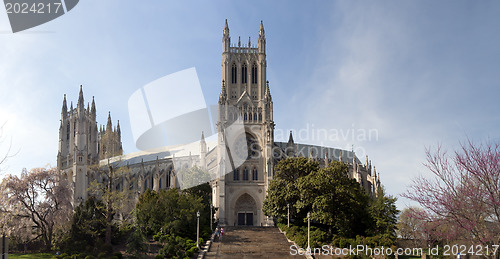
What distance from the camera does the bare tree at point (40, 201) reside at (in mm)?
44688

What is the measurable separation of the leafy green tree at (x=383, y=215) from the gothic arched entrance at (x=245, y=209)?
21.0 meters

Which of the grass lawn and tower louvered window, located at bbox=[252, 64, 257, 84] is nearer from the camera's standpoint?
the grass lawn

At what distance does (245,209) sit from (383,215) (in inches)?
938

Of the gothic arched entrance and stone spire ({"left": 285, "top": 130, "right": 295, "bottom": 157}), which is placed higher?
stone spire ({"left": 285, "top": 130, "right": 295, "bottom": 157})

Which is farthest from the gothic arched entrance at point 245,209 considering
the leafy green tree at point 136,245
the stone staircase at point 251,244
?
the leafy green tree at point 136,245

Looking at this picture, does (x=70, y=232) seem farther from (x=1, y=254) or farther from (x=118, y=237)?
(x=1, y=254)

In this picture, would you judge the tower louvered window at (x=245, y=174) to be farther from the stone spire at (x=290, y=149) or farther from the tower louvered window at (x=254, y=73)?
the tower louvered window at (x=254, y=73)

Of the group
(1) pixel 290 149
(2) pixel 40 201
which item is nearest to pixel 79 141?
(1) pixel 290 149

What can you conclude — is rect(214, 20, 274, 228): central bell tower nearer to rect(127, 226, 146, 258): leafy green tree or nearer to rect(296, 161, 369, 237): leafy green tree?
rect(296, 161, 369, 237): leafy green tree

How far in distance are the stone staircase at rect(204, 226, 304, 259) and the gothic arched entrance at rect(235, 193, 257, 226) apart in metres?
12.9

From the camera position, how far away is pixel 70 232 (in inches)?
1679

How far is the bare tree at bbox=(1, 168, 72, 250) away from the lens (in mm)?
44688

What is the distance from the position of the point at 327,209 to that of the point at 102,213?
23.7 metres

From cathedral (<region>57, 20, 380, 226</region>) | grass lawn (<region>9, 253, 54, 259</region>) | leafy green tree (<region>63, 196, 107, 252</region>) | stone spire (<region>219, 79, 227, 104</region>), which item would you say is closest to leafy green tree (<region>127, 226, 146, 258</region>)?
leafy green tree (<region>63, 196, 107, 252</region>)
